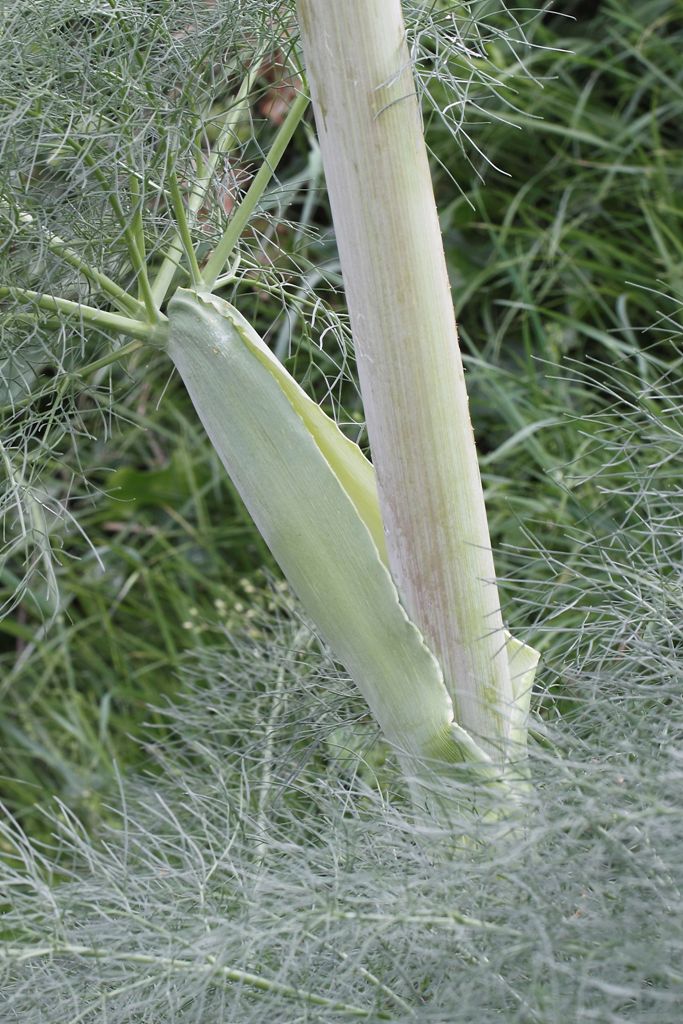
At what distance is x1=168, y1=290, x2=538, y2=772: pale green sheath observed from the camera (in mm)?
562

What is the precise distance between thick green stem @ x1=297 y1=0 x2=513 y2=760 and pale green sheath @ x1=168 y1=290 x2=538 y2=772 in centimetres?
2

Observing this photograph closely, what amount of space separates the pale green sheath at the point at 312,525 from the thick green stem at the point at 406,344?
0.02m

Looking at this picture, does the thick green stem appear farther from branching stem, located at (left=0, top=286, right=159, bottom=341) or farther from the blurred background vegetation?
the blurred background vegetation

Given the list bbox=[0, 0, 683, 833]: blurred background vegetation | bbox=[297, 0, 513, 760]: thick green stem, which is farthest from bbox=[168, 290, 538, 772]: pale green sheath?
bbox=[0, 0, 683, 833]: blurred background vegetation

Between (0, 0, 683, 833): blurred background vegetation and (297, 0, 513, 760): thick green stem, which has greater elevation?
(297, 0, 513, 760): thick green stem

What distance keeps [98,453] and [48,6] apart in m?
1.00

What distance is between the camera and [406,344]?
0.55 metres

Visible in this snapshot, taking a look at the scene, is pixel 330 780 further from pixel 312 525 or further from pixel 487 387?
pixel 487 387

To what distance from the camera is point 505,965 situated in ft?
1.46

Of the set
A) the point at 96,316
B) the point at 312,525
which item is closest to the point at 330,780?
the point at 312,525

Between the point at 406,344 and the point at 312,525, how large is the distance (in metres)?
0.10

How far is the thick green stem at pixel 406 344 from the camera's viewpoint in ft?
1.74

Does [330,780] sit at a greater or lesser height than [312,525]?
lesser

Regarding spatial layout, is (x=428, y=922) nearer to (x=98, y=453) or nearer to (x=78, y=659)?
(x=78, y=659)
